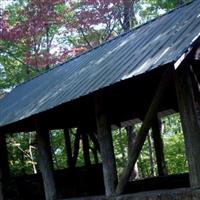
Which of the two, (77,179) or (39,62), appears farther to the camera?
(39,62)

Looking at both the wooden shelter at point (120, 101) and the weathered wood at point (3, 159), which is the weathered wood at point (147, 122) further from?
the weathered wood at point (3, 159)

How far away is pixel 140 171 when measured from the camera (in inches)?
891

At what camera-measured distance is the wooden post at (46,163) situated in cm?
1061

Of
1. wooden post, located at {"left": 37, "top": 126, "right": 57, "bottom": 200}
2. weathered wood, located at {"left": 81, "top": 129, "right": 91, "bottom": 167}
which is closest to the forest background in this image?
weathered wood, located at {"left": 81, "top": 129, "right": 91, "bottom": 167}

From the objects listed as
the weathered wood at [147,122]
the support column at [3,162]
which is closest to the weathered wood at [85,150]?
the support column at [3,162]

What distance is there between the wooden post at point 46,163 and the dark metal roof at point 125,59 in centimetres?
71

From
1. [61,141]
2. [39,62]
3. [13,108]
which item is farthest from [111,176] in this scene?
[61,141]

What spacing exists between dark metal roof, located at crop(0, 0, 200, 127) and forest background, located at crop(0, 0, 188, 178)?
7.52 metres

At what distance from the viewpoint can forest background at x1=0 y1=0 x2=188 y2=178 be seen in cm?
1927

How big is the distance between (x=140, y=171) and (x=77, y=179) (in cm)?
962

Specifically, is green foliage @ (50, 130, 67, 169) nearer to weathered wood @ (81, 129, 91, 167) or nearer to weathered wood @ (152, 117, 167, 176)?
weathered wood @ (81, 129, 91, 167)

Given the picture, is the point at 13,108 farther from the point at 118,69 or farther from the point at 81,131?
the point at 118,69

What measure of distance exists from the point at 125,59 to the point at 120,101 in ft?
11.2

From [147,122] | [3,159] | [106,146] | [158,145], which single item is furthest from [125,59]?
[3,159]
